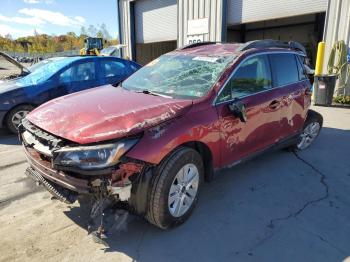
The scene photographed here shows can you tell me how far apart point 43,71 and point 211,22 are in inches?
334

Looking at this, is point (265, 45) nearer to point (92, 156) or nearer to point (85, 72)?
point (92, 156)

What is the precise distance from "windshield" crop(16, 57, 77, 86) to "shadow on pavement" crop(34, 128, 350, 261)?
412 centimetres

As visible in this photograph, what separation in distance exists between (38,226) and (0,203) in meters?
0.80

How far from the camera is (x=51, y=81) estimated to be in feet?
21.4

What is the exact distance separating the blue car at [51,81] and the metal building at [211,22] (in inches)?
256

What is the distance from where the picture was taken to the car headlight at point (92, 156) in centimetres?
245

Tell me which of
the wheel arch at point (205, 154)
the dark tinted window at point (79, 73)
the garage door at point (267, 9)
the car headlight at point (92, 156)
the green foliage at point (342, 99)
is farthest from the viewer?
the garage door at point (267, 9)

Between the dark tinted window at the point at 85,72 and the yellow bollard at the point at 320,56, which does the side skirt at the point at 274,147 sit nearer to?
the dark tinted window at the point at 85,72

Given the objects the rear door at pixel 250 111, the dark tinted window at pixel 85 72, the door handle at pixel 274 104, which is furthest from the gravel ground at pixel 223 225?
the dark tinted window at pixel 85 72

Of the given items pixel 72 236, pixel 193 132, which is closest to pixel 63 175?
pixel 72 236

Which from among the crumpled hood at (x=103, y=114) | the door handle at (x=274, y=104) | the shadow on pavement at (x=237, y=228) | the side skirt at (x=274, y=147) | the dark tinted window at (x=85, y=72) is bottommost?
the shadow on pavement at (x=237, y=228)

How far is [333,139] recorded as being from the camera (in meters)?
6.03

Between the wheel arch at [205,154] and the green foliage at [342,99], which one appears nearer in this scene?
the wheel arch at [205,154]

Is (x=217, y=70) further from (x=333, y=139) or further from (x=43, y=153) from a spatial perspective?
(x=333, y=139)
